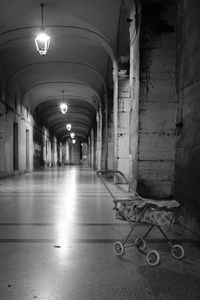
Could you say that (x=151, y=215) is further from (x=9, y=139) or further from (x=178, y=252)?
(x=9, y=139)

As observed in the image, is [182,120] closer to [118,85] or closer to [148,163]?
[148,163]

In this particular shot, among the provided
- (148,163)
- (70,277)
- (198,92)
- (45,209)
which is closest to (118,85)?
(148,163)

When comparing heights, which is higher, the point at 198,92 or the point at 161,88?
the point at 161,88

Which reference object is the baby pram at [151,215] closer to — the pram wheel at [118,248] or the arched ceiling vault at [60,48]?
the pram wheel at [118,248]

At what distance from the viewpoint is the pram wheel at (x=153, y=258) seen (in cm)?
288

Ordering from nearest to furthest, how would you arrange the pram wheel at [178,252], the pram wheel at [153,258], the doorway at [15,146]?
the pram wheel at [153,258]
the pram wheel at [178,252]
the doorway at [15,146]

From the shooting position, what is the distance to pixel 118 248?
324 cm

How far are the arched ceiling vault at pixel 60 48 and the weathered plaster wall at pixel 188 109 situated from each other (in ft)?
18.2

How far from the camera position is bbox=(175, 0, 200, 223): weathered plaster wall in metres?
3.89

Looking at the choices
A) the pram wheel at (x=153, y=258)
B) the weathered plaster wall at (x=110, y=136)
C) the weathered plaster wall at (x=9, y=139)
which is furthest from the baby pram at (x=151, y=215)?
the weathered plaster wall at (x=9, y=139)

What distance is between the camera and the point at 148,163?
281 inches

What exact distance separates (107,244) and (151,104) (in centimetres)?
439

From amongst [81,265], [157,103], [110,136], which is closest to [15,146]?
[110,136]

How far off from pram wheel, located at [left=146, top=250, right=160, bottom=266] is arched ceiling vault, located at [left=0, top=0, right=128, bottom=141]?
8313 millimetres
